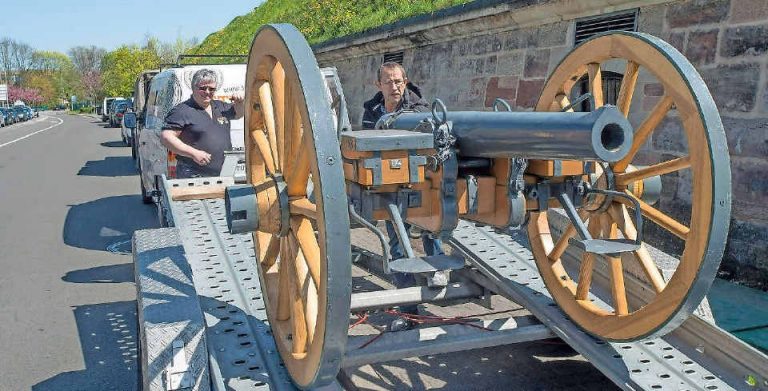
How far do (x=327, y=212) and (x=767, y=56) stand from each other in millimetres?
4377

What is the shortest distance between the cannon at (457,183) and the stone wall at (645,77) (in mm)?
2514

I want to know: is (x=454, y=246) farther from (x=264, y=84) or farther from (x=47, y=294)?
(x=47, y=294)

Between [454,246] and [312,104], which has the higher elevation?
[312,104]

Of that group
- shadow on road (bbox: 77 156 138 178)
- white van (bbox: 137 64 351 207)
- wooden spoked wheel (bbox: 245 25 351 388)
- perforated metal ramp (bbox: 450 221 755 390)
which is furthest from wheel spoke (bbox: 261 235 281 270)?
shadow on road (bbox: 77 156 138 178)

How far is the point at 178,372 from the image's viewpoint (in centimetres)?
260

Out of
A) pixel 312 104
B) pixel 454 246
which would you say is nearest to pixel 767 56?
pixel 454 246

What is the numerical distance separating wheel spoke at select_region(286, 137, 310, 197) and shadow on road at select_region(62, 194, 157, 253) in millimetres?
5067

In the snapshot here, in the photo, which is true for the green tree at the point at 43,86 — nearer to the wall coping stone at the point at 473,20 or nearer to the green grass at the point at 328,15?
the green grass at the point at 328,15

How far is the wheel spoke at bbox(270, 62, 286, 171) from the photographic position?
2.65m

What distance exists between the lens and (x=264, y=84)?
295cm

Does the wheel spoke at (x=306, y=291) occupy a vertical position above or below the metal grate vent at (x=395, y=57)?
below

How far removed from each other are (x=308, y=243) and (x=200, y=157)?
10.4 feet

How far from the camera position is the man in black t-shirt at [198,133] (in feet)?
18.1

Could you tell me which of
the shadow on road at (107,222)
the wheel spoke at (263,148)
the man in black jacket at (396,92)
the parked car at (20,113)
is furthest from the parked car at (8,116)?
the wheel spoke at (263,148)
